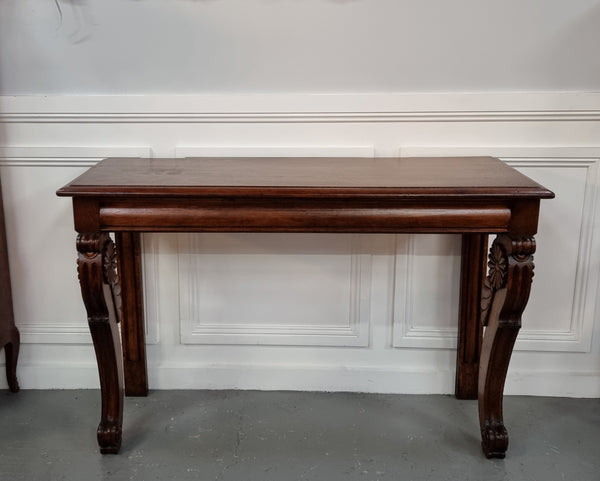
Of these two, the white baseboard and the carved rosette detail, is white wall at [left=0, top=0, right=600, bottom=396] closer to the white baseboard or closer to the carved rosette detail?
the white baseboard

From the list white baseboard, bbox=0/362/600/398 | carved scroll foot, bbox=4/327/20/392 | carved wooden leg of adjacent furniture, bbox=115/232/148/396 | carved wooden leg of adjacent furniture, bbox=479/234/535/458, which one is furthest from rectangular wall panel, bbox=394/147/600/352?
carved scroll foot, bbox=4/327/20/392

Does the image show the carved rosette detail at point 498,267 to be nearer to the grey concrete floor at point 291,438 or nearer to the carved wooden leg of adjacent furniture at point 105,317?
the grey concrete floor at point 291,438

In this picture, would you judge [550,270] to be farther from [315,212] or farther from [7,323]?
[7,323]

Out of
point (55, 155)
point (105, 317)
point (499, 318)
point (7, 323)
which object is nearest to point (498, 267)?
point (499, 318)

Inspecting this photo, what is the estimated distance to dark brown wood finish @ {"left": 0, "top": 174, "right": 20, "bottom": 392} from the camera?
7.27ft

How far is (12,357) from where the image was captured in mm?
2303

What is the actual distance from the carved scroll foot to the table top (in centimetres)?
73

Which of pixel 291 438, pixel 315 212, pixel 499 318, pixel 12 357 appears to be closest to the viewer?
pixel 315 212

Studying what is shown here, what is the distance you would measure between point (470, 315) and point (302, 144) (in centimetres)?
79

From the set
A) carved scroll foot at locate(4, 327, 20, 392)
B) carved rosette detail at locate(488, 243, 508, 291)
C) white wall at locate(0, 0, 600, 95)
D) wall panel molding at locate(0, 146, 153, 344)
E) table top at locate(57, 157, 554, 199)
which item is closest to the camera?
table top at locate(57, 157, 554, 199)

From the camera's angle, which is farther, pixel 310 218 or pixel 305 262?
pixel 305 262

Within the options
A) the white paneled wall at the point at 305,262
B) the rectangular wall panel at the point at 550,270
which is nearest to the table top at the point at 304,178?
the white paneled wall at the point at 305,262

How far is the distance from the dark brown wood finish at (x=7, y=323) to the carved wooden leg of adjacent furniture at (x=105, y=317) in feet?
1.66

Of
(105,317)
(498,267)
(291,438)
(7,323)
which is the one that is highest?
(498,267)
